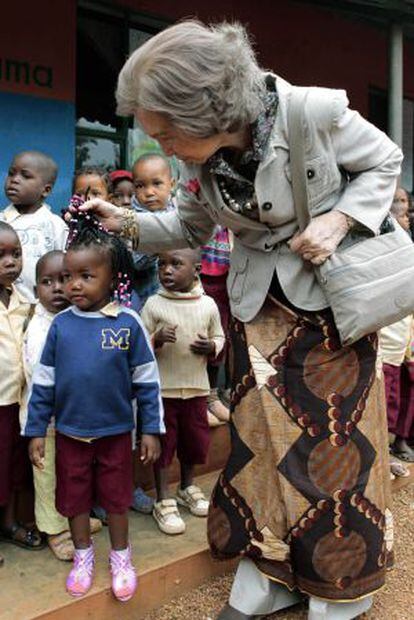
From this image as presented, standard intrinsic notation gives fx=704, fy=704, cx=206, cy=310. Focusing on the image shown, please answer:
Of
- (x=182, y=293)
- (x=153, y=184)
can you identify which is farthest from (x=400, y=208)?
(x=182, y=293)

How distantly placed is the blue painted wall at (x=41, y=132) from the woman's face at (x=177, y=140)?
9.85ft

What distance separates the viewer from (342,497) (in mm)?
2252

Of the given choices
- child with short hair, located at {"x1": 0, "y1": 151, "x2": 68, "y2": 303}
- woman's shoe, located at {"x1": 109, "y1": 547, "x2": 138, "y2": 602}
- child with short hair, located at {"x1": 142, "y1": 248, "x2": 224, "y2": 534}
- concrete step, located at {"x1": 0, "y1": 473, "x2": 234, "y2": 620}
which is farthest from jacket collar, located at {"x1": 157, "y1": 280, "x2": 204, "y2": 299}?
woman's shoe, located at {"x1": 109, "y1": 547, "x2": 138, "y2": 602}

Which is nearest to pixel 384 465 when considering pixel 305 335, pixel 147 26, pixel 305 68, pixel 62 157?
pixel 305 335

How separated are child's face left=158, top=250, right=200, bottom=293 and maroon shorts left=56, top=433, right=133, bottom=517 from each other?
30.7 inches

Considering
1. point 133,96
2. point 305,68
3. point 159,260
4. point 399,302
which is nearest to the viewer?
point 133,96

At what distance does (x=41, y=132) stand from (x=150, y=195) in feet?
6.55

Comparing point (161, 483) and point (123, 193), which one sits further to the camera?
point (123, 193)

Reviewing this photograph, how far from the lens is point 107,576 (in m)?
2.54

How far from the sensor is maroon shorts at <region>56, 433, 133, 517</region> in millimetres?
2447

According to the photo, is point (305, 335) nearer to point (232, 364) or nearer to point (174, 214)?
point (232, 364)

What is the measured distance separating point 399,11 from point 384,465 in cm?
411

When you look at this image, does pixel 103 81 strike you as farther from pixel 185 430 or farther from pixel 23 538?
pixel 23 538

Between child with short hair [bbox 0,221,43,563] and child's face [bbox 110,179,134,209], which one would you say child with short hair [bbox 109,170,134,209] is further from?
child with short hair [bbox 0,221,43,563]
